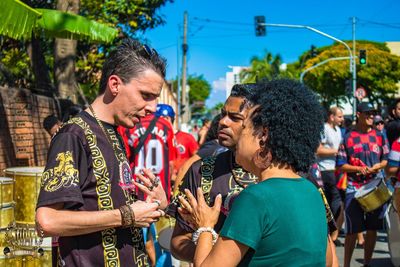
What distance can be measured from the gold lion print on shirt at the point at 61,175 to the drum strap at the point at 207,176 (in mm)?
802

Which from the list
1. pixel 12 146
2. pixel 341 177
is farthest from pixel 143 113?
pixel 341 177

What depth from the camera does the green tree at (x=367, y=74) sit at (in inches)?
1853

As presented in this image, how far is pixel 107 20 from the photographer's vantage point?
1586 centimetres

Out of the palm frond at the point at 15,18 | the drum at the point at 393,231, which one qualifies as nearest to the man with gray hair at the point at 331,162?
the drum at the point at 393,231

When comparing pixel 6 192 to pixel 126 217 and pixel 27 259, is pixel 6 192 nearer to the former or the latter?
pixel 27 259

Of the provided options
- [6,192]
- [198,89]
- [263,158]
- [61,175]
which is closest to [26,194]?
[6,192]

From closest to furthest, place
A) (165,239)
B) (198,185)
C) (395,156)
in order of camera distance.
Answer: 1. (198,185)
2. (165,239)
3. (395,156)

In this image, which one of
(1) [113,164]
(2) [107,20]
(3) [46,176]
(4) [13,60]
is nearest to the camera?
(3) [46,176]

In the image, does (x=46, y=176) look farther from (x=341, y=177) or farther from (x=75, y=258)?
(x=341, y=177)

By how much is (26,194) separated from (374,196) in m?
4.23

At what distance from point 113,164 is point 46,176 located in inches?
12.3

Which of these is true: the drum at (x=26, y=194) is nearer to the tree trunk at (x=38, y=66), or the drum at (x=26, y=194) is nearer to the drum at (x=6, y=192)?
the drum at (x=6, y=192)

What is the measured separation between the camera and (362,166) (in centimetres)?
718

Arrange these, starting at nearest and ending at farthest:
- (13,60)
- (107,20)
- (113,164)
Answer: (113,164), (107,20), (13,60)
